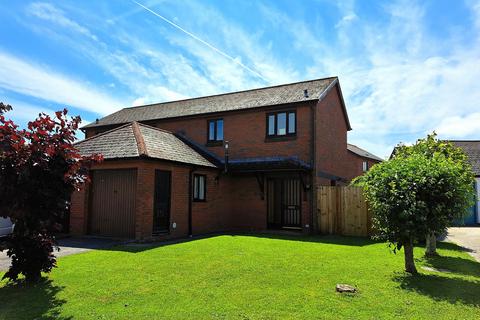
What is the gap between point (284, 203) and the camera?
20.0 m

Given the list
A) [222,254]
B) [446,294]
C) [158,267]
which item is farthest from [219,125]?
[446,294]

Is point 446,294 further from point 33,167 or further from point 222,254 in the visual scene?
point 33,167

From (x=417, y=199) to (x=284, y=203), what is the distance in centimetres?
1231

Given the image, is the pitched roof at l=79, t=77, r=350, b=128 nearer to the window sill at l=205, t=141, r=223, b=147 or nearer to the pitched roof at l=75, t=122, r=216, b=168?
the window sill at l=205, t=141, r=223, b=147

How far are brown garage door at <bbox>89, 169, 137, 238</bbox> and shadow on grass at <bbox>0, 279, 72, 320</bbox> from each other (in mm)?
6489

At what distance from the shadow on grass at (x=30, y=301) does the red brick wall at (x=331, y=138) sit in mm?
12690

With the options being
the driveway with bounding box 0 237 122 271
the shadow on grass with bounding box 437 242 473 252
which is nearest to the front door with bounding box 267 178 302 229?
the shadow on grass with bounding box 437 242 473 252

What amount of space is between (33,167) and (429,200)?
8.07 metres

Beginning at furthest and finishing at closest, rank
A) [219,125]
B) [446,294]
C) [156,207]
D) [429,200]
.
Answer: [219,125], [156,207], [429,200], [446,294]

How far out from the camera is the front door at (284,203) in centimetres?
1945

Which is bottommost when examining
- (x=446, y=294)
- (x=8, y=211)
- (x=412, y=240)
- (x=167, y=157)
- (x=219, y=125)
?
(x=446, y=294)

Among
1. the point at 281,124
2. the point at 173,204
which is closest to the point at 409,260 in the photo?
the point at 173,204

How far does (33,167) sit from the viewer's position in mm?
6852

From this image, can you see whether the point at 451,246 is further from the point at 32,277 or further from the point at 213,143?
the point at 32,277
